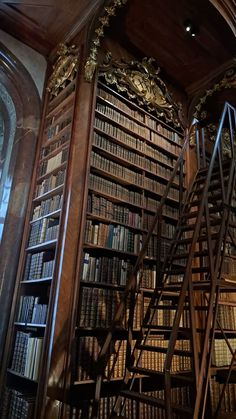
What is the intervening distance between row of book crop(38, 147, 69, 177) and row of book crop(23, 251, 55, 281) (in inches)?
32.6

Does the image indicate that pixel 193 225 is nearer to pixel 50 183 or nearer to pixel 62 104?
pixel 50 183

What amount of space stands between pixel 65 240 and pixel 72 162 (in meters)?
0.71

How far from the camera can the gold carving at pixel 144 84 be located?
334 cm

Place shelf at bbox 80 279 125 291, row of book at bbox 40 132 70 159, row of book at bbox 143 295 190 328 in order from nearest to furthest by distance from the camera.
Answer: shelf at bbox 80 279 125 291, row of book at bbox 143 295 190 328, row of book at bbox 40 132 70 159

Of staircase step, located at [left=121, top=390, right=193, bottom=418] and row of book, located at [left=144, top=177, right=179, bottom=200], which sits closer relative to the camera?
staircase step, located at [left=121, top=390, right=193, bottom=418]

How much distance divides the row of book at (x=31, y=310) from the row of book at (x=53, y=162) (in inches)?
47.9

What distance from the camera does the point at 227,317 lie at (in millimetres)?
3312

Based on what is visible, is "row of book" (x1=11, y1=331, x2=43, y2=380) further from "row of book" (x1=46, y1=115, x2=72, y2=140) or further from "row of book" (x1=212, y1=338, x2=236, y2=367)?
"row of book" (x1=46, y1=115, x2=72, y2=140)

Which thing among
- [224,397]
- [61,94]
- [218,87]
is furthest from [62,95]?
[224,397]

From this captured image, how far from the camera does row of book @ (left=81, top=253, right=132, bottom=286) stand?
2.58 metres

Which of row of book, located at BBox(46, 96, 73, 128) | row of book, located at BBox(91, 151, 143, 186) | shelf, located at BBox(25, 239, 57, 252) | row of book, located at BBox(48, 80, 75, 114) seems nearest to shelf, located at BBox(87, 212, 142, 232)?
shelf, located at BBox(25, 239, 57, 252)

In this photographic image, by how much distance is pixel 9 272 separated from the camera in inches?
113

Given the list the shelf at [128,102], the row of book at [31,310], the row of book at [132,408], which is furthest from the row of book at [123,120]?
the row of book at [132,408]

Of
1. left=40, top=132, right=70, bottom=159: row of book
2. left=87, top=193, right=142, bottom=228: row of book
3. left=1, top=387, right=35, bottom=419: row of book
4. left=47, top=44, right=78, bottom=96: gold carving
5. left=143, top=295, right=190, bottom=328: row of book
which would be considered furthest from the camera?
left=47, top=44, right=78, bottom=96: gold carving
